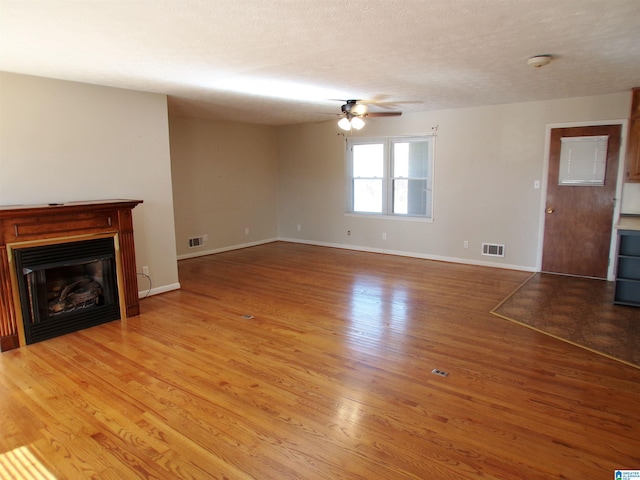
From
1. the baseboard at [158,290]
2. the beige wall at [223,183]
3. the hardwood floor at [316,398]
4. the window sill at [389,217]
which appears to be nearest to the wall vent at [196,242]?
the beige wall at [223,183]

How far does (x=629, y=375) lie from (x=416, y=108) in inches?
175

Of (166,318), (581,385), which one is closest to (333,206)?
(166,318)

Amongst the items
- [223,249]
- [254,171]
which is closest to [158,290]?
[223,249]

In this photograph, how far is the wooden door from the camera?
5266 millimetres

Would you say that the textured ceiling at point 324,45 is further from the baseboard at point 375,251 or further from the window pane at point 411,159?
the baseboard at point 375,251

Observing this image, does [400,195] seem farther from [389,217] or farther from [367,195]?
[367,195]

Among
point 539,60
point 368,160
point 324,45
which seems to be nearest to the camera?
point 324,45

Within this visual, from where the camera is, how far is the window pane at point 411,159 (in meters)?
6.74

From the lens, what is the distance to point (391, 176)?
7164 millimetres

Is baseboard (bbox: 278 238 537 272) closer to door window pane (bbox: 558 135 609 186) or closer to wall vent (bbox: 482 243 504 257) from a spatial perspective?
wall vent (bbox: 482 243 504 257)

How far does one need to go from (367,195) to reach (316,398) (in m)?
5.26

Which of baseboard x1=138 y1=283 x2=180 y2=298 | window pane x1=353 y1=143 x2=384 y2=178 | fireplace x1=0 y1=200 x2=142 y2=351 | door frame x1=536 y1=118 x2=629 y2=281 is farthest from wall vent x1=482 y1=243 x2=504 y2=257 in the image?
fireplace x1=0 y1=200 x2=142 y2=351

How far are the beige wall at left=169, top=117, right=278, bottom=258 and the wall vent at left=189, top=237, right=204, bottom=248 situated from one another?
0.07 m

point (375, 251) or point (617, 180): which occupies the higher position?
point (617, 180)
